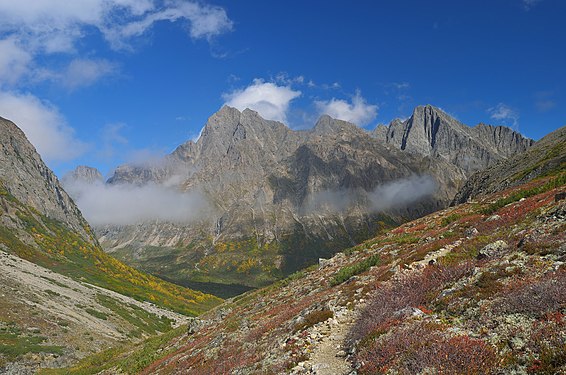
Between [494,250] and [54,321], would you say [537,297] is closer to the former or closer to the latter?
[494,250]

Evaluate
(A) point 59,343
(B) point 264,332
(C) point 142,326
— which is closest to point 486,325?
(B) point 264,332

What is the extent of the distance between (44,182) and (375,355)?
232 m

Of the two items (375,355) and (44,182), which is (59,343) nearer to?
(375,355)

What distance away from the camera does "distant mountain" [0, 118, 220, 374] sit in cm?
4797

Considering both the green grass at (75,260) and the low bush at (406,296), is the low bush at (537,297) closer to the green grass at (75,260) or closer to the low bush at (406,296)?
the low bush at (406,296)

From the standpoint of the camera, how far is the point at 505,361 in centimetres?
873

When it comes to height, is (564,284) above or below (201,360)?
above

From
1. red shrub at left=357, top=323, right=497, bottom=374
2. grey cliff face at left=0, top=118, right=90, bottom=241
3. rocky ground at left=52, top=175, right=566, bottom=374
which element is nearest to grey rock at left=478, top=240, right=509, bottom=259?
rocky ground at left=52, top=175, right=566, bottom=374

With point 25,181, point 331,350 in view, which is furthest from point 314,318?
point 25,181

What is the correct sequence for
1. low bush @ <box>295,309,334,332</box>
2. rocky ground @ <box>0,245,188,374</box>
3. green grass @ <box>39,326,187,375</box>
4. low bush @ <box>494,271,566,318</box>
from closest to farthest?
1. low bush @ <box>494,271,566,318</box>
2. low bush @ <box>295,309,334,332</box>
3. green grass @ <box>39,326,187,375</box>
4. rocky ground @ <box>0,245,188,374</box>

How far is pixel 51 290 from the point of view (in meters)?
72.9

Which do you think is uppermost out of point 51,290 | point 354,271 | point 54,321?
point 354,271

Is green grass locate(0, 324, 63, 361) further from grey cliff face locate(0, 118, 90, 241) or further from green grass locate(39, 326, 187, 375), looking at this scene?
grey cliff face locate(0, 118, 90, 241)

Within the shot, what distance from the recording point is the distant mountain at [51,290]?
47969mm
